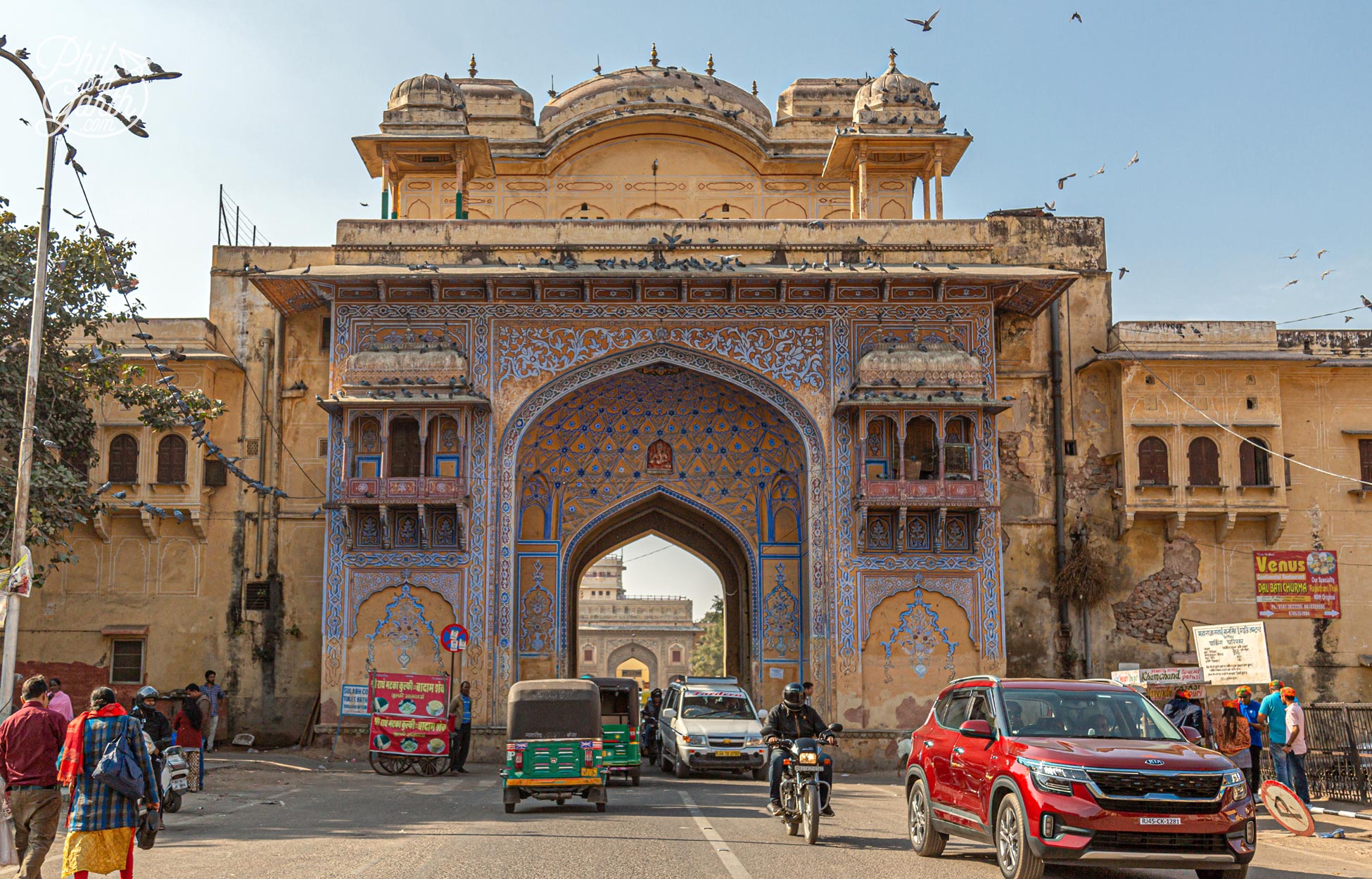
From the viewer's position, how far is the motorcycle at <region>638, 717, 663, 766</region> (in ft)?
75.7

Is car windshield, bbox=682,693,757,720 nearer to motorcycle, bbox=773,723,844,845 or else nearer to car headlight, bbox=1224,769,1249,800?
motorcycle, bbox=773,723,844,845

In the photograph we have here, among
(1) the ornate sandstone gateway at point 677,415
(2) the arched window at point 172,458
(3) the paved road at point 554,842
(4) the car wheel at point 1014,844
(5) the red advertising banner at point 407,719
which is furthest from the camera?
(2) the arched window at point 172,458

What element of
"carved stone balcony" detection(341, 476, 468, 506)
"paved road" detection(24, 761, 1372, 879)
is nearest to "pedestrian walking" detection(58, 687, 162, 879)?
"paved road" detection(24, 761, 1372, 879)

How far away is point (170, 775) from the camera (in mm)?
12836

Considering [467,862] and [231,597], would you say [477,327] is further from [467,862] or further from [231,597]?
[467,862]

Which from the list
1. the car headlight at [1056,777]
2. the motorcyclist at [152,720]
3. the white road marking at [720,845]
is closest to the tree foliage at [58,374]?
the motorcyclist at [152,720]

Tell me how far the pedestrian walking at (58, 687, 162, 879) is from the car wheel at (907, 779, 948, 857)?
553cm

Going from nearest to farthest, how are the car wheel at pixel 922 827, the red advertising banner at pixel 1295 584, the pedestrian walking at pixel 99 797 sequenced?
the pedestrian walking at pixel 99 797 → the car wheel at pixel 922 827 → the red advertising banner at pixel 1295 584

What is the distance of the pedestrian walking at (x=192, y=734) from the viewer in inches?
608

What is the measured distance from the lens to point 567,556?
23938 mm

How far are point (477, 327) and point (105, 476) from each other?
708cm

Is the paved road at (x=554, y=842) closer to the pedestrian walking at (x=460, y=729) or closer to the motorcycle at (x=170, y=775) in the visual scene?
the motorcycle at (x=170, y=775)

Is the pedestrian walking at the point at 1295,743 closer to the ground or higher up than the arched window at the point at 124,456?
closer to the ground

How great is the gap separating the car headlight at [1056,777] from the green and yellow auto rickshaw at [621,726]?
7.89m
